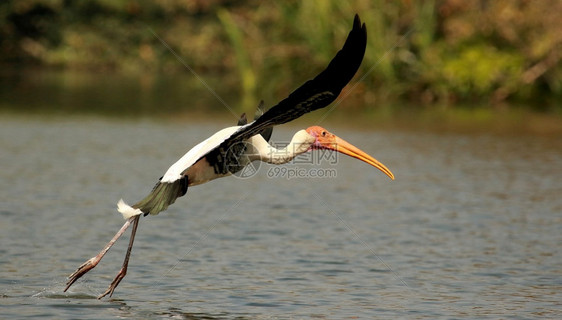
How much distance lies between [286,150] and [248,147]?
358 millimetres

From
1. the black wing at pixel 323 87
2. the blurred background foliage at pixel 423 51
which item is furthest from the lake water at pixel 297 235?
the blurred background foliage at pixel 423 51

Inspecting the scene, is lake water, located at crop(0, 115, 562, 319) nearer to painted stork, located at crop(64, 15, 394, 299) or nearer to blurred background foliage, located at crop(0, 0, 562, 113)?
painted stork, located at crop(64, 15, 394, 299)

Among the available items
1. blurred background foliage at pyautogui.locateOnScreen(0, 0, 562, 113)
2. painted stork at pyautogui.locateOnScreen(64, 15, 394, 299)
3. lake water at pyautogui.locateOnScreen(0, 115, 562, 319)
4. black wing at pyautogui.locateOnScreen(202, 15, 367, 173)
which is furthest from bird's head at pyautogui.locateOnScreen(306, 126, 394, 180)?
blurred background foliage at pyautogui.locateOnScreen(0, 0, 562, 113)

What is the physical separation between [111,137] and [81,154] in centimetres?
267

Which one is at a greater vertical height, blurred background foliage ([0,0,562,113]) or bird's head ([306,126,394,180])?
blurred background foliage ([0,0,562,113])

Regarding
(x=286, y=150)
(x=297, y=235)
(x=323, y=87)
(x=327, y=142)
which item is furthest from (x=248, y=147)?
(x=297, y=235)

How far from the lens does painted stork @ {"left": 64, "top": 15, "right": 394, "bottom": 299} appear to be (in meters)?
9.25

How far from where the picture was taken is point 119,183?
1822cm

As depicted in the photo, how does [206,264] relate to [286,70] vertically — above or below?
below

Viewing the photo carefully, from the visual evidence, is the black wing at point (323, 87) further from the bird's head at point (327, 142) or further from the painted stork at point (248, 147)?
the bird's head at point (327, 142)

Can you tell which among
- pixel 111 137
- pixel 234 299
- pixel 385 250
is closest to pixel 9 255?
pixel 234 299

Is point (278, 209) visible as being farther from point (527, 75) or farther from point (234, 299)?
point (527, 75)

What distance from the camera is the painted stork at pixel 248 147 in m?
9.25

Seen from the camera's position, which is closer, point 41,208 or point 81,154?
point 41,208
